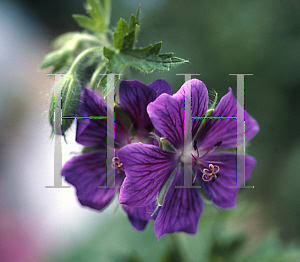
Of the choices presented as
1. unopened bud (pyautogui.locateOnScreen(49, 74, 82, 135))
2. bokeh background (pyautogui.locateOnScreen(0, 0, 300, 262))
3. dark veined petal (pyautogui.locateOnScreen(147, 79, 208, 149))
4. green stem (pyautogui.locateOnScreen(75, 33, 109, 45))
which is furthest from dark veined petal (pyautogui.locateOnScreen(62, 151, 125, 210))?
bokeh background (pyautogui.locateOnScreen(0, 0, 300, 262))

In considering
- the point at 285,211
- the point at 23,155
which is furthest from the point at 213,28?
the point at 23,155

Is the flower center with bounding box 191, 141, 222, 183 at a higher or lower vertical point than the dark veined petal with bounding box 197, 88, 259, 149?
lower

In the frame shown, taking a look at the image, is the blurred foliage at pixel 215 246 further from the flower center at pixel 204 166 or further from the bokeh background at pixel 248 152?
the flower center at pixel 204 166

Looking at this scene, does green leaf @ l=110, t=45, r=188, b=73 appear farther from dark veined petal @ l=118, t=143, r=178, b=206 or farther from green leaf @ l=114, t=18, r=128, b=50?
dark veined petal @ l=118, t=143, r=178, b=206

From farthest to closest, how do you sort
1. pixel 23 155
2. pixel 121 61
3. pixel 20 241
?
pixel 23 155, pixel 20 241, pixel 121 61

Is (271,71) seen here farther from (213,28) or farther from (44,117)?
(44,117)

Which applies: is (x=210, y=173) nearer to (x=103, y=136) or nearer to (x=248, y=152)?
(x=103, y=136)
